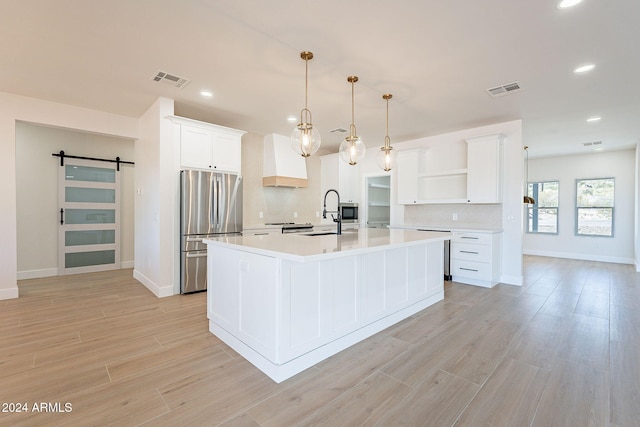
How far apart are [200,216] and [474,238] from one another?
4.28m

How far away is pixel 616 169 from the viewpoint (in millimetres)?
6926

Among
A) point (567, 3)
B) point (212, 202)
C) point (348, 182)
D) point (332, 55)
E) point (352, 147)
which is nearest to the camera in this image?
point (567, 3)

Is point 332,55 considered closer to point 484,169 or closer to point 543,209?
point 484,169

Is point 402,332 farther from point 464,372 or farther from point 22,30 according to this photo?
point 22,30

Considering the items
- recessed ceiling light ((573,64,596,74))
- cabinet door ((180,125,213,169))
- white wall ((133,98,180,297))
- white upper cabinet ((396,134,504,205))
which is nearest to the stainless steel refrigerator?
white wall ((133,98,180,297))

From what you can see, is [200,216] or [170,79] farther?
[200,216]

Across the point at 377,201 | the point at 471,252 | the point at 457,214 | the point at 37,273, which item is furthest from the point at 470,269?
the point at 37,273

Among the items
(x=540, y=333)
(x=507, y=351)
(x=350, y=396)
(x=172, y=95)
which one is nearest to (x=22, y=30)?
(x=172, y=95)

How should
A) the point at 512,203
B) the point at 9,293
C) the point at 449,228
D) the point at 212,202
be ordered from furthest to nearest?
the point at 449,228 → the point at 512,203 → the point at 212,202 → the point at 9,293

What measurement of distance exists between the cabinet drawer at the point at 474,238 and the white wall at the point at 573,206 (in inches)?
187

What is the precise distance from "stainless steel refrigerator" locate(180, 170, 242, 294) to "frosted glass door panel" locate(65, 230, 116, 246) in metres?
2.80

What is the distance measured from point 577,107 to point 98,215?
8325 mm

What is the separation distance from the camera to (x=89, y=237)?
5.67 meters

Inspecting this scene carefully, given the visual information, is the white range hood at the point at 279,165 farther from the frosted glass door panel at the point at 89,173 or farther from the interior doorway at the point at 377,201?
the frosted glass door panel at the point at 89,173
